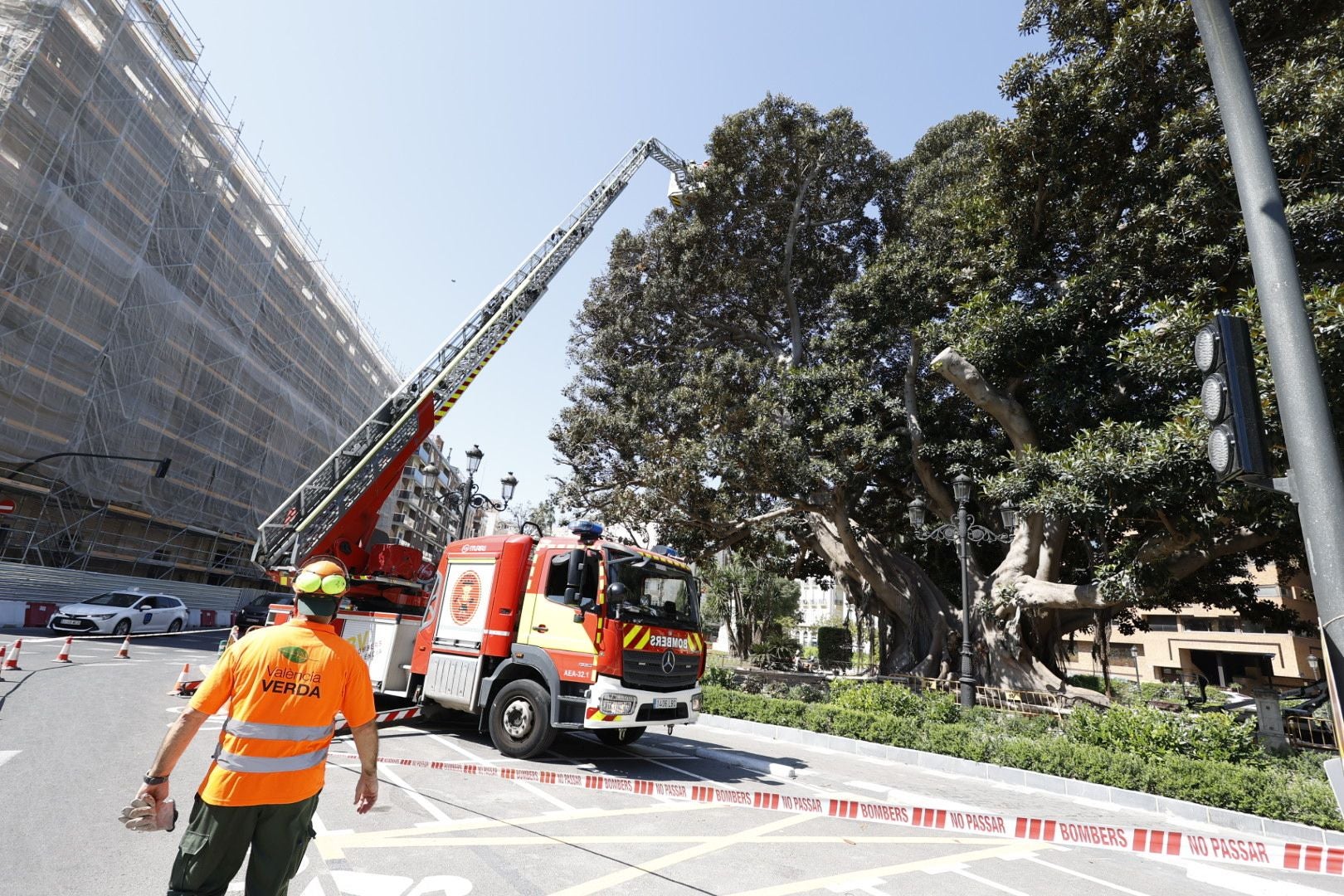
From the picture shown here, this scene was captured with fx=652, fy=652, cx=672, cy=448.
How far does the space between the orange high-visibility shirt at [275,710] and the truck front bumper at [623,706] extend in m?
4.34

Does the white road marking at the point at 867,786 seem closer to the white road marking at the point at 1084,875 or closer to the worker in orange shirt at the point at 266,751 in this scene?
the white road marking at the point at 1084,875

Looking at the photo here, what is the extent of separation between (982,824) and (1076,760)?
4756 millimetres

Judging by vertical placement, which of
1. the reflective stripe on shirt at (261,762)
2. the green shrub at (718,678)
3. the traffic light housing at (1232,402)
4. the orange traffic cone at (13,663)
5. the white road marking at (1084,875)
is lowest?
the orange traffic cone at (13,663)

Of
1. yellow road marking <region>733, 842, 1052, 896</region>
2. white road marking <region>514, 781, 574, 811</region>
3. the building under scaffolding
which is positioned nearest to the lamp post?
yellow road marking <region>733, 842, 1052, 896</region>

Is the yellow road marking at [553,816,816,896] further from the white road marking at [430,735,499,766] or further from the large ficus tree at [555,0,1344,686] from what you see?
the large ficus tree at [555,0,1344,686]

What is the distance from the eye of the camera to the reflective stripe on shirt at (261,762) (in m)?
2.66

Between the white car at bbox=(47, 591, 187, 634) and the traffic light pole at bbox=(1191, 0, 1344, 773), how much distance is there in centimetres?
2234

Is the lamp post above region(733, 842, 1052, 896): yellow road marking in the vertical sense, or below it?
above

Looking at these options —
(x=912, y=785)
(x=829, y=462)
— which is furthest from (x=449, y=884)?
(x=829, y=462)

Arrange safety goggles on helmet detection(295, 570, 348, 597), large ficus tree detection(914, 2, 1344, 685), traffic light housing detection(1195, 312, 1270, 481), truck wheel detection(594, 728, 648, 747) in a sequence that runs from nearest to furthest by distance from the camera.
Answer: traffic light housing detection(1195, 312, 1270, 481)
safety goggles on helmet detection(295, 570, 348, 597)
truck wheel detection(594, 728, 648, 747)
large ficus tree detection(914, 2, 1344, 685)

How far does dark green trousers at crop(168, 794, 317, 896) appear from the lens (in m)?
2.54

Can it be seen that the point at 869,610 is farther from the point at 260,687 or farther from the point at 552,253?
the point at 260,687

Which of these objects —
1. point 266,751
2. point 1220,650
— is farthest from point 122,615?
point 1220,650

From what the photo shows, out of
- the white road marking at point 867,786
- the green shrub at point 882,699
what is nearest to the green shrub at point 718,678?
the green shrub at point 882,699
